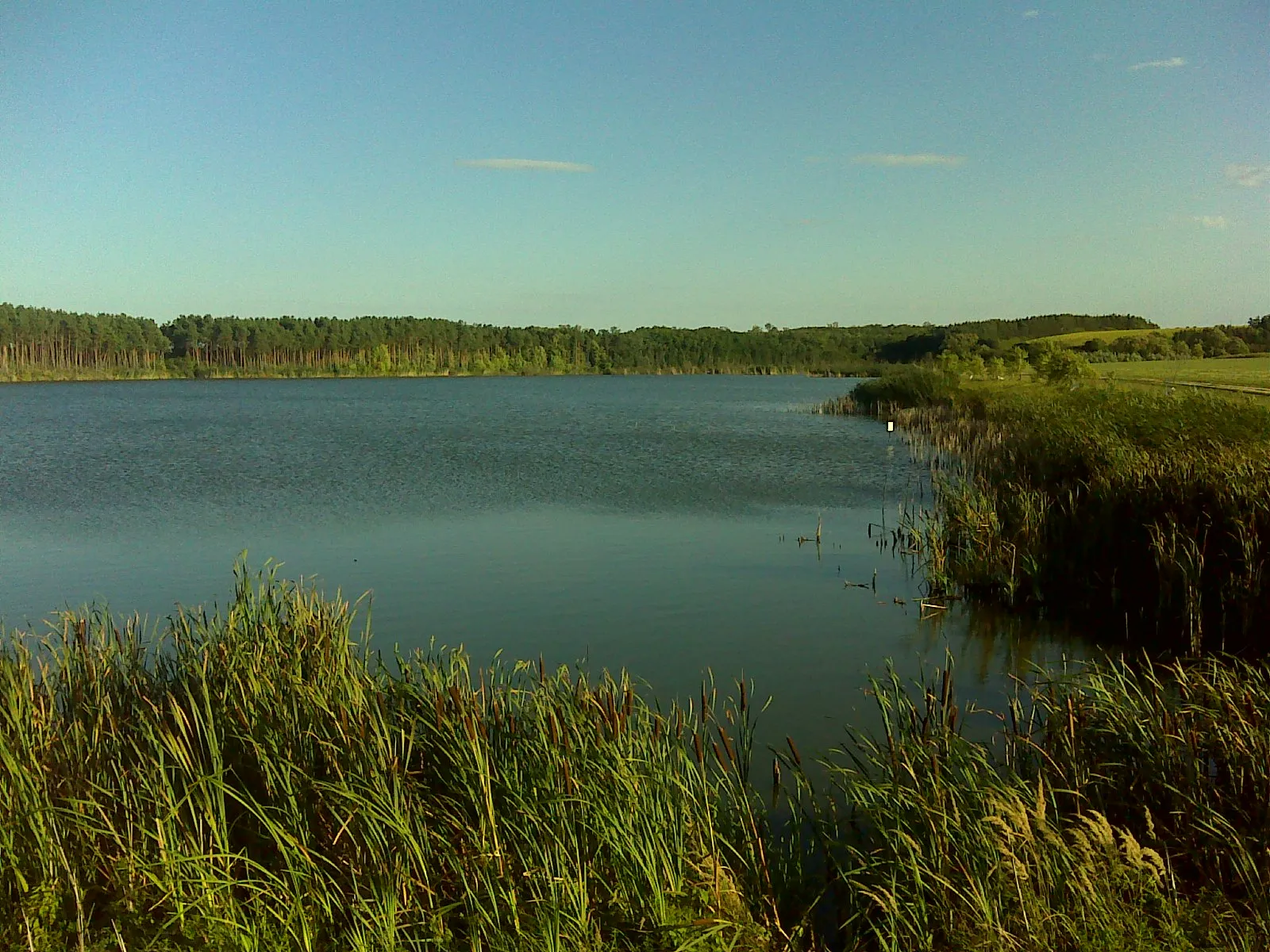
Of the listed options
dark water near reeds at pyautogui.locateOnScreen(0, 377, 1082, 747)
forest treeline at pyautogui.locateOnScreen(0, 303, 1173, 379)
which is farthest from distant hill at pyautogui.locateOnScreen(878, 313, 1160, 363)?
dark water near reeds at pyautogui.locateOnScreen(0, 377, 1082, 747)

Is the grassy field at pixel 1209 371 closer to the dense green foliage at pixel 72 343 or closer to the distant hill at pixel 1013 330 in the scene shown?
the distant hill at pixel 1013 330

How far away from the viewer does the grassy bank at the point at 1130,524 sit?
927 centimetres

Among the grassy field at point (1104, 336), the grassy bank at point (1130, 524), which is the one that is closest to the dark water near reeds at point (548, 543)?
the grassy bank at point (1130, 524)

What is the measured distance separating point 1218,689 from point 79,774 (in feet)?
19.3

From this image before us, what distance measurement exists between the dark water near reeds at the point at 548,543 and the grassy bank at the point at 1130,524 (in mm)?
826

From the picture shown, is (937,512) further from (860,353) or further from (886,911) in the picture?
(860,353)

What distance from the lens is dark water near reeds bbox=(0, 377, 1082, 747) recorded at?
10.0 meters

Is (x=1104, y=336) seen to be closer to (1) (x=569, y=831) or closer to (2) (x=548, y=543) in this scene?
(2) (x=548, y=543)

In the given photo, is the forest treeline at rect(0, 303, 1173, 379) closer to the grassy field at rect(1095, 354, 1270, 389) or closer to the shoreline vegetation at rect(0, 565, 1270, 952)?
the grassy field at rect(1095, 354, 1270, 389)

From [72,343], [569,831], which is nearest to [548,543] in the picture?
[569,831]

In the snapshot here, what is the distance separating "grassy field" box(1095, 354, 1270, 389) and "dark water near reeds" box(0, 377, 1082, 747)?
36.2 feet

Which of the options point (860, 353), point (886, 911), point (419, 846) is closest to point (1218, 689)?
point (886, 911)

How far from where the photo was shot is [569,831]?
174 inches

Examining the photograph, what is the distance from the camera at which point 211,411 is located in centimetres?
5500
